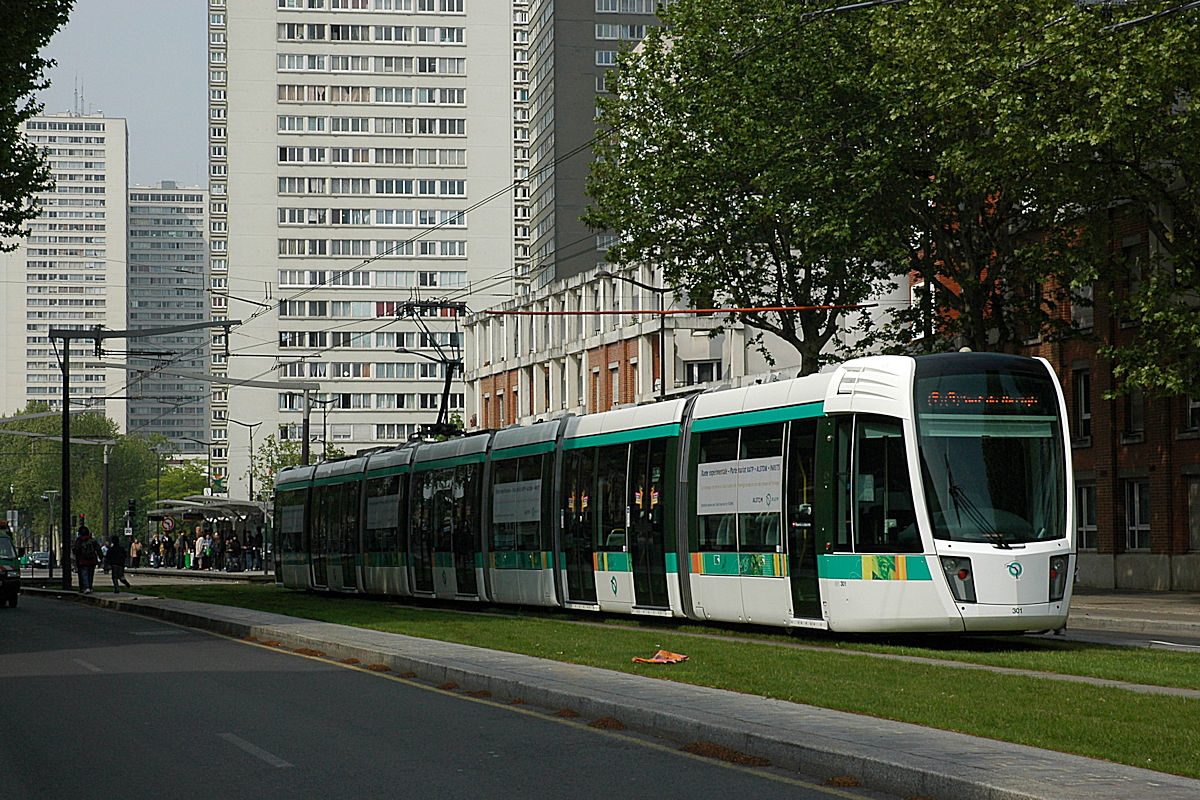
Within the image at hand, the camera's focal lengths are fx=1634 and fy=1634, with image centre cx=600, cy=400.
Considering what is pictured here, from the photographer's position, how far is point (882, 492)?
1959cm

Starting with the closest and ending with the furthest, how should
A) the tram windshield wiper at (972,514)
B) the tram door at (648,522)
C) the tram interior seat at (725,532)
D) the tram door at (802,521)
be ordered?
the tram windshield wiper at (972,514) → the tram door at (802,521) → the tram interior seat at (725,532) → the tram door at (648,522)

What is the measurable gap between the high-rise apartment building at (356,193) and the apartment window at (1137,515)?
96.5 m

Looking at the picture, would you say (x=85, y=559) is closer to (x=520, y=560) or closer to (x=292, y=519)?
(x=292, y=519)

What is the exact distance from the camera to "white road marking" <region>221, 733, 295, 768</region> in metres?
10.9

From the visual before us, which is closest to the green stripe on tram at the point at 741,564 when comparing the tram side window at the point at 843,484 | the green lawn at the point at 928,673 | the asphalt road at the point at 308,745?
the green lawn at the point at 928,673

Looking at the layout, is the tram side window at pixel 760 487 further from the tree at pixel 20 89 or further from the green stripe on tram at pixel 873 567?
the tree at pixel 20 89

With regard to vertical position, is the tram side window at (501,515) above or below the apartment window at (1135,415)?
below

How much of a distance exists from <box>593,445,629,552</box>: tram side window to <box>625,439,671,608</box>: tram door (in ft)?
0.96

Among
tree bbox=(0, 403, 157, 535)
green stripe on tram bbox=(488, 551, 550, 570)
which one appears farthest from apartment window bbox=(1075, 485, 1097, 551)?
tree bbox=(0, 403, 157, 535)

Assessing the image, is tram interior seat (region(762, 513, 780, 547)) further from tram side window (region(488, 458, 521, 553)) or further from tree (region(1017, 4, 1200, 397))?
tree (region(1017, 4, 1200, 397))

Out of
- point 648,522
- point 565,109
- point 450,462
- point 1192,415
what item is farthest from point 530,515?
point 565,109

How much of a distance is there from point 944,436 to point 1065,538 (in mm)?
1857

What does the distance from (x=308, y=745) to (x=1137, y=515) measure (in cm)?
3467

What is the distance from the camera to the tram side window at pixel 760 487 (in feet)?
Result: 69.9
